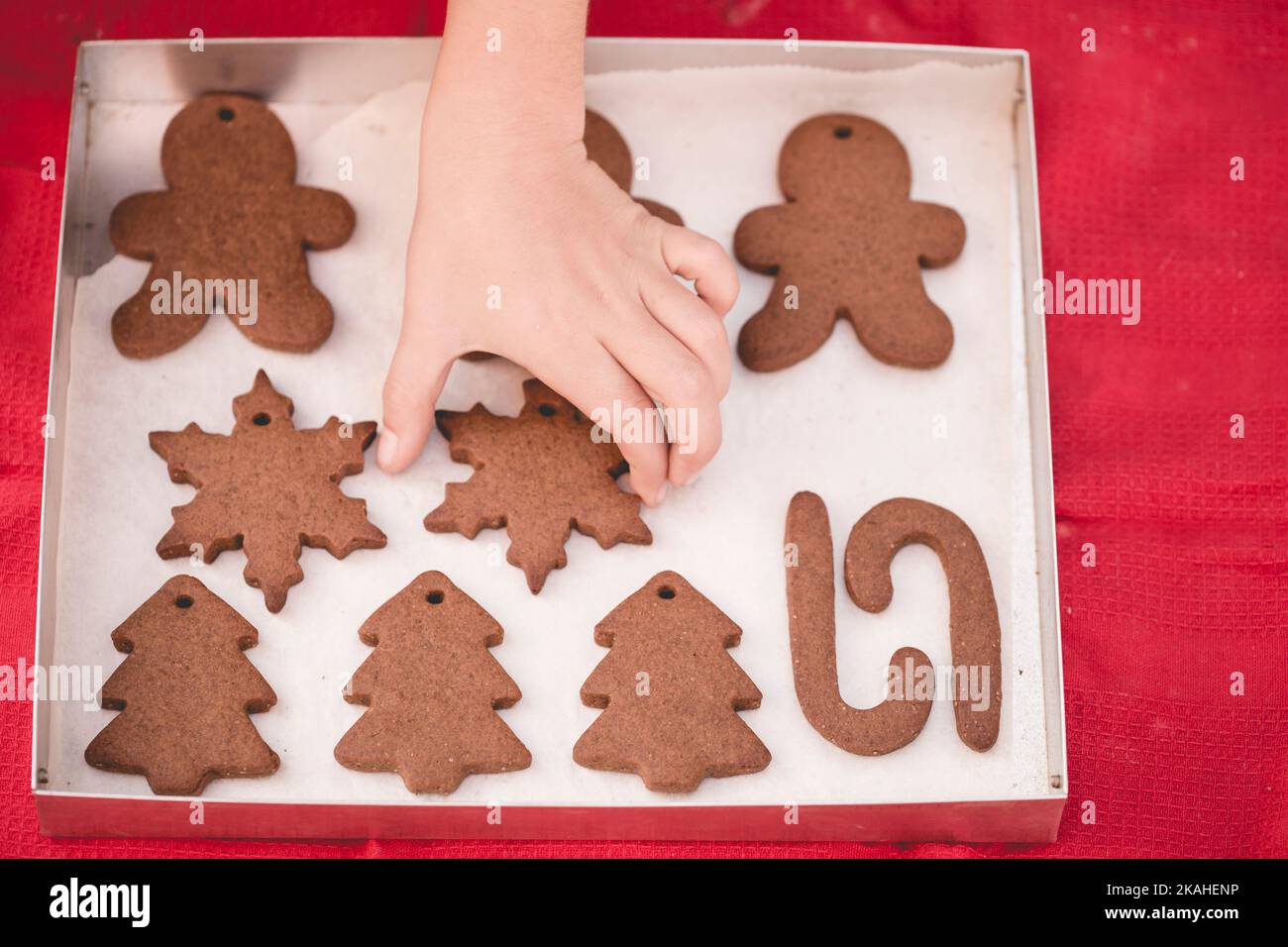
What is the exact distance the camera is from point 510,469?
1360mm

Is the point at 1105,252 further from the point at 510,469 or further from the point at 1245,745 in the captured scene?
the point at 510,469

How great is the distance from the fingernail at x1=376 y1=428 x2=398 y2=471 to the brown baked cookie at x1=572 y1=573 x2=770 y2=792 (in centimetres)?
26

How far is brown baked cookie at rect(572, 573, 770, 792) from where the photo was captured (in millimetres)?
1248

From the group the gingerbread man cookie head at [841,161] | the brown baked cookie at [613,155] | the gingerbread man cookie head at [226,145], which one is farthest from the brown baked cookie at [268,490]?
the gingerbread man cookie head at [841,161]

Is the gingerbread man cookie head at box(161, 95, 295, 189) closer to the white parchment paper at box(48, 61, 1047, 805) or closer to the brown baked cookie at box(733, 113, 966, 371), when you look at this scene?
the white parchment paper at box(48, 61, 1047, 805)

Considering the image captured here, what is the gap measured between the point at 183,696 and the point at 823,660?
0.58 meters

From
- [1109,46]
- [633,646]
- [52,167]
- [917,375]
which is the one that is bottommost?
[633,646]

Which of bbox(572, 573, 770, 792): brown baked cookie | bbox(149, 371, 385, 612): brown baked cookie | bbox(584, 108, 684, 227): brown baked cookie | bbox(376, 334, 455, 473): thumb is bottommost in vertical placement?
bbox(572, 573, 770, 792): brown baked cookie

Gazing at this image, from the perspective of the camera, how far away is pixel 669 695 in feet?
4.20

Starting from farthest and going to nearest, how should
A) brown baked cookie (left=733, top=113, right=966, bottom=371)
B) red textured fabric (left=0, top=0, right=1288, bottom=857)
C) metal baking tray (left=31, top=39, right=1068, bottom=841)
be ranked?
brown baked cookie (left=733, top=113, right=966, bottom=371) → red textured fabric (left=0, top=0, right=1288, bottom=857) → metal baking tray (left=31, top=39, right=1068, bottom=841)

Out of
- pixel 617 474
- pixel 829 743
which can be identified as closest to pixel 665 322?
pixel 617 474

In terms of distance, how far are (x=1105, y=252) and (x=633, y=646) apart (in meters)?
0.73

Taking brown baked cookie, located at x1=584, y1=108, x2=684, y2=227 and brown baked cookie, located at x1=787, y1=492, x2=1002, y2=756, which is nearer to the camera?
brown baked cookie, located at x1=787, y1=492, x2=1002, y2=756

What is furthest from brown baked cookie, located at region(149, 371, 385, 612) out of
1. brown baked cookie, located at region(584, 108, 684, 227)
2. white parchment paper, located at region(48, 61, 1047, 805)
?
brown baked cookie, located at region(584, 108, 684, 227)
